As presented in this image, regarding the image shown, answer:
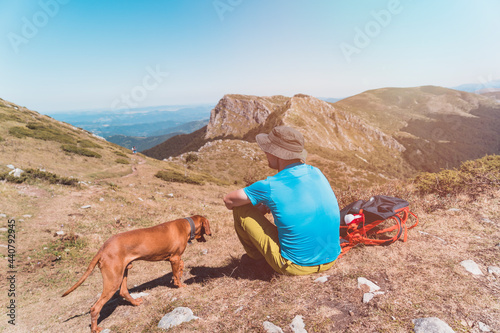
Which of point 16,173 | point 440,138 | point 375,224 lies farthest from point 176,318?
point 440,138

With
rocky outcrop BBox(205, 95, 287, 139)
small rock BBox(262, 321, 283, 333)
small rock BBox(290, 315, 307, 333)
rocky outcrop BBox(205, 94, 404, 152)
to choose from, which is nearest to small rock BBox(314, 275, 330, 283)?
small rock BBox(290, 315, 307, 333)

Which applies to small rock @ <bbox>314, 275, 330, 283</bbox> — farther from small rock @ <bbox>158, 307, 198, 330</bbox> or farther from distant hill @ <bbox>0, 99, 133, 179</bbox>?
distant hill @ <bbox>0, 99, 133, 179</bbox>

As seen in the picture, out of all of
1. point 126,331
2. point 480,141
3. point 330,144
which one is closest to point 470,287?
point 126,331

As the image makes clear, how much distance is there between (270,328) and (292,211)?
1.41 metres

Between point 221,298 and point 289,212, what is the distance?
1.83m

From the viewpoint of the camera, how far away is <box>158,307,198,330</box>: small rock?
301cm

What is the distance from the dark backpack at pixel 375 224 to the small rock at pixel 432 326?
6.24 feet

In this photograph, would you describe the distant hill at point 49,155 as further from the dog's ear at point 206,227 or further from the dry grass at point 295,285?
the dog's ear at point 206,227

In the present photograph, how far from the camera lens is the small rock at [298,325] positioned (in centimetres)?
251

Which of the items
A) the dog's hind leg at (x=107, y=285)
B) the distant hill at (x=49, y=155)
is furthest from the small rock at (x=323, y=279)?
the distant hill at (x=49, y=155)

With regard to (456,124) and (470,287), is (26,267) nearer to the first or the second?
(470,287)

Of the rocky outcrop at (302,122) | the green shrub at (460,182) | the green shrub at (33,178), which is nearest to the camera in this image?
the green shrub at (460,182)

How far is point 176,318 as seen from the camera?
306cm

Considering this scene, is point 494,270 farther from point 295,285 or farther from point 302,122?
point 302,122
